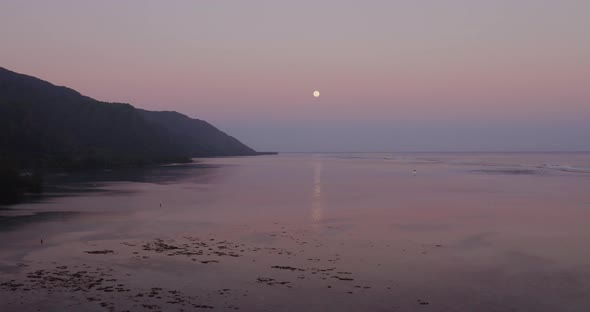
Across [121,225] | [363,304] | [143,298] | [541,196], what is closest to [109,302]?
[143,298]

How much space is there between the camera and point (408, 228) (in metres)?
34.3

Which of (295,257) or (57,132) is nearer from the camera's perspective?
(295,257)

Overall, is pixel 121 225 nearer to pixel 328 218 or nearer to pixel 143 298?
pixel 328 218

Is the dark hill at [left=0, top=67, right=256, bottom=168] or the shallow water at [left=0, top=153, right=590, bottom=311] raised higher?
the dark hill at [left=0, top=67, right=256, bottom=168]

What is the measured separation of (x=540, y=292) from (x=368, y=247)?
9.98 metres

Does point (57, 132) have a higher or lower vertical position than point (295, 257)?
higher

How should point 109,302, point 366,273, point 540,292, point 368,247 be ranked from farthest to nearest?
point 368,247
point 366,273
point 540,292
point 109,302

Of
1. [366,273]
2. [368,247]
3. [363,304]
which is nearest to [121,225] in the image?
[368,247]

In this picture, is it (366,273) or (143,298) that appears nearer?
(143,298)

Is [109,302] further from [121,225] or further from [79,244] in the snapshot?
[121,225]

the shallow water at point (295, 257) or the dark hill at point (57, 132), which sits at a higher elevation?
the dark hill at point (57, 132)

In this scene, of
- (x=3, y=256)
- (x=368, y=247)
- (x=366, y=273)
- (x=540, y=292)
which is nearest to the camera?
(x=540, y=292)

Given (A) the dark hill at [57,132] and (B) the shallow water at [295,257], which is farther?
(A) the dark hill at [57,132]

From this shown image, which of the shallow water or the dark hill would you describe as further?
A: the dark hill
